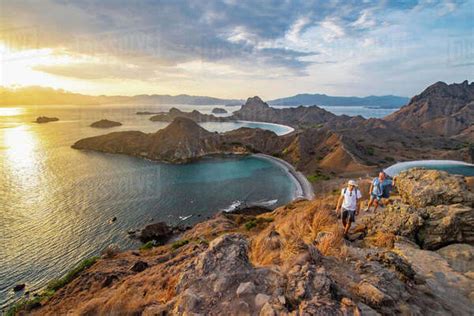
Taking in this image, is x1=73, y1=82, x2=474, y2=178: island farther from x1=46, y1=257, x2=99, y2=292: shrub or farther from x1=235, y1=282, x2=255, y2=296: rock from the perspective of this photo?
x1=235, y1=282, x2=255, y2=296: rock

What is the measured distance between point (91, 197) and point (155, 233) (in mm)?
22445

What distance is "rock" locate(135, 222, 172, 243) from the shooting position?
35.2 meters

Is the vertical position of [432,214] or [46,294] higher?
[432,214]

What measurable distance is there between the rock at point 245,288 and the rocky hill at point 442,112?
158 m

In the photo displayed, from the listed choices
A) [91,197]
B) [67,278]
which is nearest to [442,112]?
[91,197]

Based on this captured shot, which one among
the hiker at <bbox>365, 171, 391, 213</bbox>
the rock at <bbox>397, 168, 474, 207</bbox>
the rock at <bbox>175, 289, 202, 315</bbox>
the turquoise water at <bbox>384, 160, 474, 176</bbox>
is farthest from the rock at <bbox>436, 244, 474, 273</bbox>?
the turquoise water at <bbox>384, 160, 474, 176</bbox>

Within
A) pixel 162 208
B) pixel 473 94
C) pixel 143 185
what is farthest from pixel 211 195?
pixel 473 94

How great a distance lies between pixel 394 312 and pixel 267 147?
99.8 meters

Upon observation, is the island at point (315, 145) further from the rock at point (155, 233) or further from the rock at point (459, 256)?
the rock at point (459, 256)

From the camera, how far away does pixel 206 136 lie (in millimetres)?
108062

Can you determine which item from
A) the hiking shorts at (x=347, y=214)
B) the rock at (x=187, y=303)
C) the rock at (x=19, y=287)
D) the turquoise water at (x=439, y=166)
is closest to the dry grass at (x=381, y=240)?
the hiking shorts at (x=347, y=214)

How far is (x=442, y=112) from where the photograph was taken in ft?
517

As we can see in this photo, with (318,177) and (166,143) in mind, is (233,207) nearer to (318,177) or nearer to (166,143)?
(318,177)

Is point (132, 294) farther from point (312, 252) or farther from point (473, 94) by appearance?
point (473, 94)
